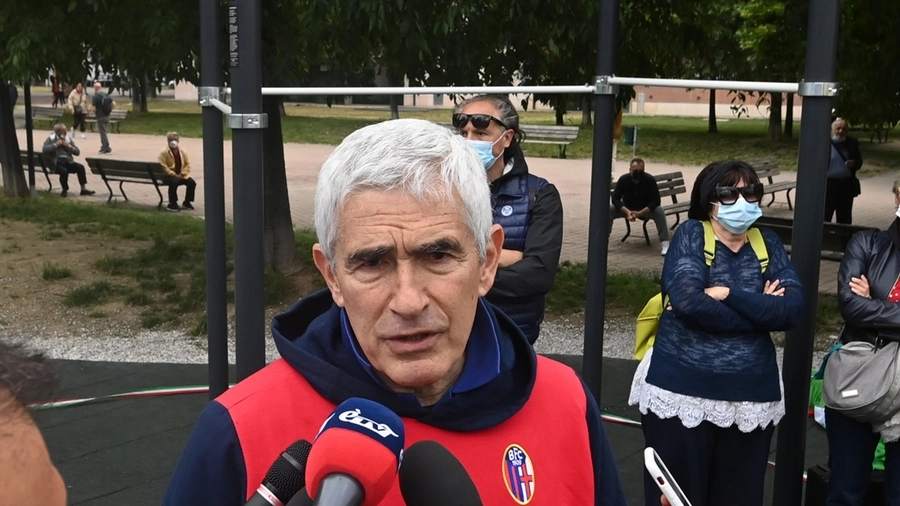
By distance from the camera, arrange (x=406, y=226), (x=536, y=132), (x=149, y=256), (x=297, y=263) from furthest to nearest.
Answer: (x=536, y=132)
(x=149, y=256)
(x=297, y=263)
(x=406, y=226)

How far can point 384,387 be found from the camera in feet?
6.09

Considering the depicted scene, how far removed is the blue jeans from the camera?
4445 millimetres

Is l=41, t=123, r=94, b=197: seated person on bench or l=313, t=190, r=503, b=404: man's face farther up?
l=313, t=190, r=503, b=404: man's face

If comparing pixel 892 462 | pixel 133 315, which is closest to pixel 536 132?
pixel 133 315

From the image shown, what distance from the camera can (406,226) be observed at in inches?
70.5

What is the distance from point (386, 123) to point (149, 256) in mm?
10505

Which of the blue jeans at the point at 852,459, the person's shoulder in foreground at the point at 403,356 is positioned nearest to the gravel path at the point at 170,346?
the blue jeans at the point at 852,459

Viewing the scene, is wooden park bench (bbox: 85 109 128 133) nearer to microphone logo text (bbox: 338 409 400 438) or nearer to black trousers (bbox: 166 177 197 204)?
black trousers (bbox: 166 177 197 204)

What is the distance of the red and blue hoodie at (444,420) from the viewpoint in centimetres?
179

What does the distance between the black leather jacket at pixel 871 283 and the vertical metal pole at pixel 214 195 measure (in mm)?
2598

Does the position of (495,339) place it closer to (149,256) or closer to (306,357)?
(306,357)

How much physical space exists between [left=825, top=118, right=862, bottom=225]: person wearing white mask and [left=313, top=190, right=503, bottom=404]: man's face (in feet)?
41.8

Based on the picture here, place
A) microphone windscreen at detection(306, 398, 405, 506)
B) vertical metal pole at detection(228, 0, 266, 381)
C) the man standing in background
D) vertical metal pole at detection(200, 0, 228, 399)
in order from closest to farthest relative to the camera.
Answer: microphone windscreen at detection(306, 398, 405, 506), vertical metal pole at detection(228, 0, 266, 381), vertical metal pole at detection(200, 0, 228, 399), the man standing in background

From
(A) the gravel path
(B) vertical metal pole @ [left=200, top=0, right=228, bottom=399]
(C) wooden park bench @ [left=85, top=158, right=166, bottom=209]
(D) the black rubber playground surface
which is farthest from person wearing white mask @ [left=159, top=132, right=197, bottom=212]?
(B) vertical metal pole @ [left=200, top=0, right=228, bottom=399]
